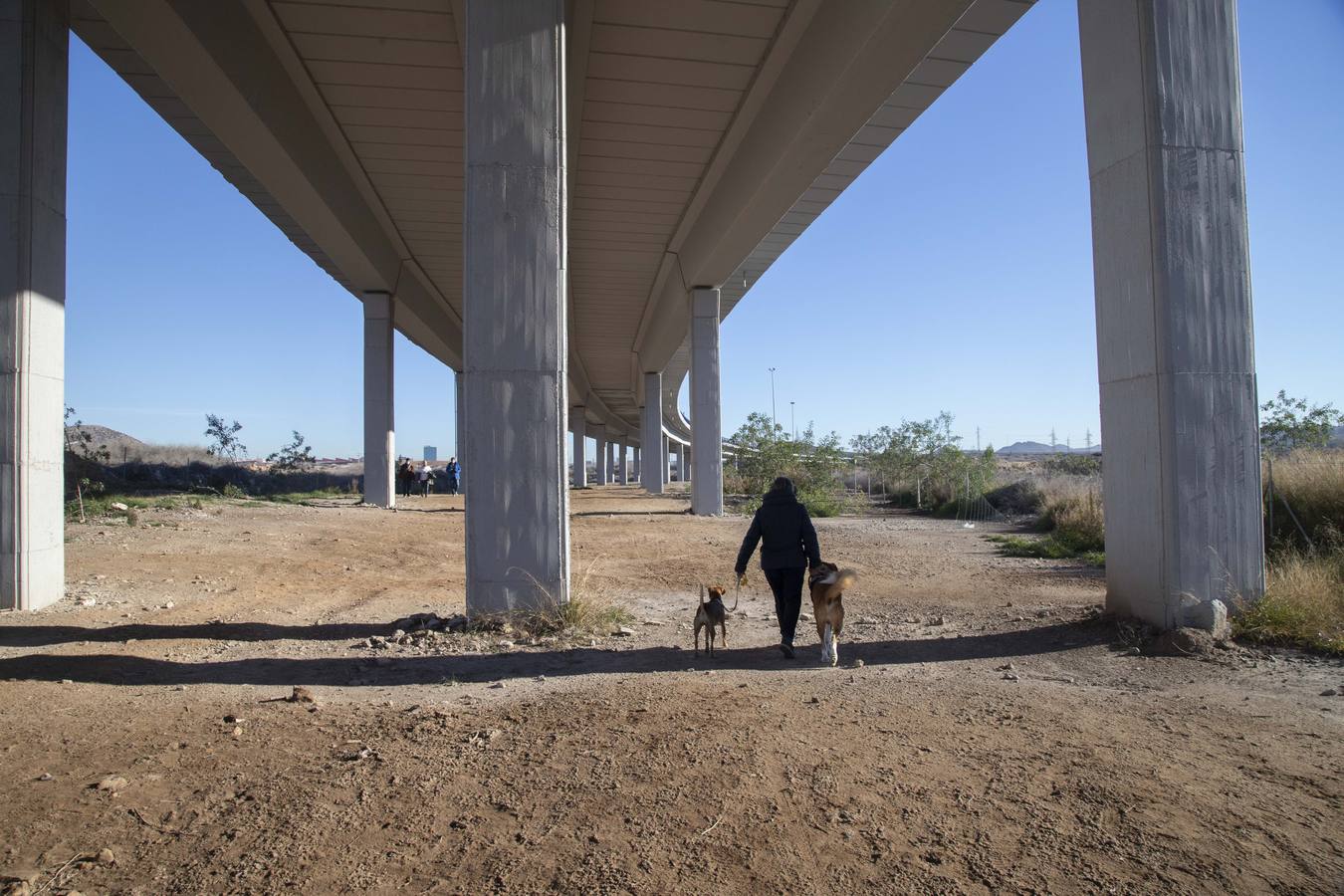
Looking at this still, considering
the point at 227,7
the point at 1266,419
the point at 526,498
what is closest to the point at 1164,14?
the point at 526,498

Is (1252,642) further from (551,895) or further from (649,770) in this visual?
(551,895)

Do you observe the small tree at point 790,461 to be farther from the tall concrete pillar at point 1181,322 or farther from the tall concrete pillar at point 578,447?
the tall concrete pillar at point 578,447

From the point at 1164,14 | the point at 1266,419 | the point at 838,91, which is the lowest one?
the point at 1266,419

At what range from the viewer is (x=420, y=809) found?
10.9 ft

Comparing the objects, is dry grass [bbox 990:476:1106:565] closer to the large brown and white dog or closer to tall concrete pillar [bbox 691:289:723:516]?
the large brown and white dog

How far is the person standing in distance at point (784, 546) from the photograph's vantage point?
21.3 feet

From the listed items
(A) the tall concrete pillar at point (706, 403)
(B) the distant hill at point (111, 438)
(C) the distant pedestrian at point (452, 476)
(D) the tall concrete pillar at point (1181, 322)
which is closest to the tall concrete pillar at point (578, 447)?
(C) the distant pedestrian at point (452, 476)

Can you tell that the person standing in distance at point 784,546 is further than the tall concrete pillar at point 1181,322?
Yes

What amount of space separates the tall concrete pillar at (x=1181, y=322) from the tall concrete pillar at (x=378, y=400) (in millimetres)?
20121

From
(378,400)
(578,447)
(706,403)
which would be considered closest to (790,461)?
(706,403)

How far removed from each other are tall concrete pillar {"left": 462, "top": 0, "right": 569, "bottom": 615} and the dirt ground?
2.61 feet

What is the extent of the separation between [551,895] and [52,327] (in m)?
8.26

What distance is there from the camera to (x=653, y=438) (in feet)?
124

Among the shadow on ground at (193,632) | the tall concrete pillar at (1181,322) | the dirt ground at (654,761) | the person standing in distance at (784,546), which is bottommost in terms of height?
the dirt ground at (654,761)
